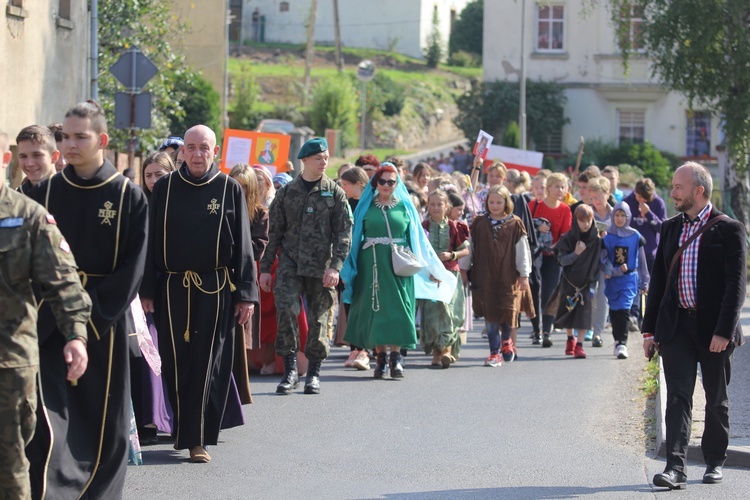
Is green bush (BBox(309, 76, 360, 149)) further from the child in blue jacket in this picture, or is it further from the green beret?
the green beret

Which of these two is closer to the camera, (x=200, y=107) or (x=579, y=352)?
(x=579, y=352)

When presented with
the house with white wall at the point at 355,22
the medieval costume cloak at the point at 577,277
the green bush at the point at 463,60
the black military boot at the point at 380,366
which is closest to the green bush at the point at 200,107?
the medieval costume cloak at the point at 577,277

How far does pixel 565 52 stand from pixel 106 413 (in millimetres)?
43642

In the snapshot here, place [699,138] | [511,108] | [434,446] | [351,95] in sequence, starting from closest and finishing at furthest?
[434,446], [699,138], [511,108], [351,95]

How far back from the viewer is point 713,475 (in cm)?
796

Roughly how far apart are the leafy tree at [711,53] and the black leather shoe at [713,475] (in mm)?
18881

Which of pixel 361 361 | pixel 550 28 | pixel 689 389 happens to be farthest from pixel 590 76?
pixel 689 389

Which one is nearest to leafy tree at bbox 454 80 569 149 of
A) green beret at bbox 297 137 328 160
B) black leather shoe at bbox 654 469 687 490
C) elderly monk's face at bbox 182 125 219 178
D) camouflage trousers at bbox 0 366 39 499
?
green beret at bbox 297 137 328 160

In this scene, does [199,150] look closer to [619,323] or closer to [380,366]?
[380,366]

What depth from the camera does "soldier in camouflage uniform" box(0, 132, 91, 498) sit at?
516 centimetres

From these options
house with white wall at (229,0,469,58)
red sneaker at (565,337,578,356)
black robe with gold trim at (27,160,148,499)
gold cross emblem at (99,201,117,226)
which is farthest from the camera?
house with white wall at (229,0,469,58)

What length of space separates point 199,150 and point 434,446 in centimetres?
A: 261

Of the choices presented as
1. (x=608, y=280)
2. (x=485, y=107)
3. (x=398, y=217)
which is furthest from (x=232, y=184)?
(x=485, y=107)

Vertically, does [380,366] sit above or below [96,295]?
below
